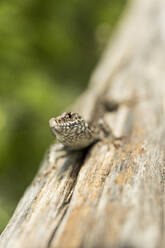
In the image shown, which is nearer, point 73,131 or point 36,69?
point 73,131

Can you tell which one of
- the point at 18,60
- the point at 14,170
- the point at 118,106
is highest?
the point at 18,60

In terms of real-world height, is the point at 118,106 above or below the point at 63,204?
above

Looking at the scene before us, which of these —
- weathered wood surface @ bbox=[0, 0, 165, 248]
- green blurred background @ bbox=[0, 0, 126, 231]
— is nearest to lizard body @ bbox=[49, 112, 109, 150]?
weathered wood surface @ bbox=[0, 0, 165, 248]

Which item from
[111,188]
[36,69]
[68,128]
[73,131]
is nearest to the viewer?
[111,188]

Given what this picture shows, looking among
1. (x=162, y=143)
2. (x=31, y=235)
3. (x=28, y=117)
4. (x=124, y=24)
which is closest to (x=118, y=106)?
(x=162, y=143)

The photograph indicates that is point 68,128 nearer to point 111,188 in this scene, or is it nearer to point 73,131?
point 73,131

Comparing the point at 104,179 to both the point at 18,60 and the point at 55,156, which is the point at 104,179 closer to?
the point at 55,156

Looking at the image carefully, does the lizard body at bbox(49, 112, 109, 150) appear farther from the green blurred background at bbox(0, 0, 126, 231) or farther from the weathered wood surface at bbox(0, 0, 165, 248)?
the green blurred background at bbox(0, 0, 126, 231)

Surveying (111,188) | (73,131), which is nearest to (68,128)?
(73,131)
